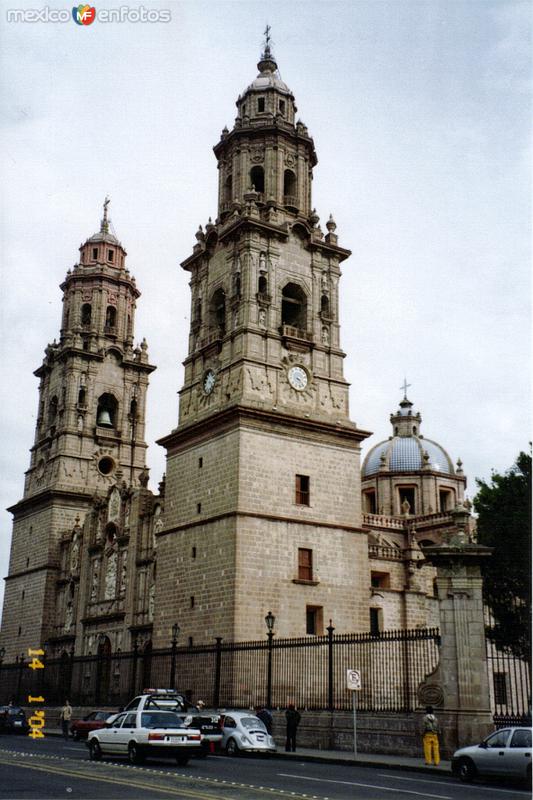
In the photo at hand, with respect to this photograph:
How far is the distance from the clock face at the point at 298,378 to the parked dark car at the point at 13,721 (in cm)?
1930

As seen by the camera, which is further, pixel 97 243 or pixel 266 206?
pixel 97 243

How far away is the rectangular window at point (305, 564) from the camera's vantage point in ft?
129

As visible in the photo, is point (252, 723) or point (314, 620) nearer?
point (252, 723)

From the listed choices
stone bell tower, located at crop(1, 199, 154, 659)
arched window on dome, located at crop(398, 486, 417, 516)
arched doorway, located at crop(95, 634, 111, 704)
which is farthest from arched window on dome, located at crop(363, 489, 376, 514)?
arched doorway, located at crop(95, 634, 111, 704)

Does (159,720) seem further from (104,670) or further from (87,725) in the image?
(104,670)

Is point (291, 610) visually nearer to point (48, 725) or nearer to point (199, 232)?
point (48, 725)

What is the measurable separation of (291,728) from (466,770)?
8.24 m

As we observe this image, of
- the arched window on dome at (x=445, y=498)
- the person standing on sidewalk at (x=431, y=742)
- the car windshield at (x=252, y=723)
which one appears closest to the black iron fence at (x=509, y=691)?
the person standing on sidewalk at (x=431, y=742)

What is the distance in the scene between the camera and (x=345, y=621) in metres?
39.7

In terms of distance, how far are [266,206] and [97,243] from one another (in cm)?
2690

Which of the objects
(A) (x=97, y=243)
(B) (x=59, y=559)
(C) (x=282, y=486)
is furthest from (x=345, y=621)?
(A) (x=97, y=243)

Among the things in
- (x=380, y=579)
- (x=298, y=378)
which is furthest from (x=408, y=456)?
(x=298, y=378)

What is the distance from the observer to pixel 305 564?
130 ft

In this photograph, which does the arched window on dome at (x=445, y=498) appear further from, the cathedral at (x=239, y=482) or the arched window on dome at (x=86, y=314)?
the arched window on dome at (x=86, y=314)
